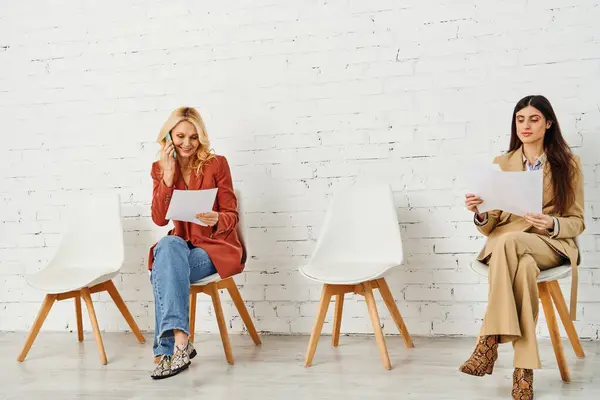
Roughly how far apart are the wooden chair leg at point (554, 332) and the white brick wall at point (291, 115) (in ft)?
2.12

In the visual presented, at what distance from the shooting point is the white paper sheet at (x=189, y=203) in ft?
9.73

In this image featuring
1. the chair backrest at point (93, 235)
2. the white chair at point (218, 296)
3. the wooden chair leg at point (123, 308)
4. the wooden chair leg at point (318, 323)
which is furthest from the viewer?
the chair backrest at point (93, 235)

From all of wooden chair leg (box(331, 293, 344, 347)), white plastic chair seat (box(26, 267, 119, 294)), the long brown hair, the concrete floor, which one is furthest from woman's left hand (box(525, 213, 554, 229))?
white plastic chair seat (box(26, 267, 119, 294))

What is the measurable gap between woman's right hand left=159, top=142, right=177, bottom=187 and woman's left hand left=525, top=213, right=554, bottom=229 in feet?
5.16

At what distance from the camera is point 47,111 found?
3.90 m

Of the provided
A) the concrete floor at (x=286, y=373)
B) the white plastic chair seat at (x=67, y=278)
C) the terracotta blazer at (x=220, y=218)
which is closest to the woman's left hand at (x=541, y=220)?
the concrete floor at (x=286, y=373)

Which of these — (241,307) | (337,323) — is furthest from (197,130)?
(337,323)

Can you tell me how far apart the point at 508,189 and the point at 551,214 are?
32cm

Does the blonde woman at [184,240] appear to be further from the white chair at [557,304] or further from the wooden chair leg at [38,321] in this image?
the white chair at [557,304]

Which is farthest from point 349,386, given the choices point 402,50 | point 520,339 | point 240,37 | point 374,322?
point 240,37

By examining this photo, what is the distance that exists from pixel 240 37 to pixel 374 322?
167cm

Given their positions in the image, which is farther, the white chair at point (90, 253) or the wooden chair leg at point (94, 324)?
the white chair at point (90, 253)

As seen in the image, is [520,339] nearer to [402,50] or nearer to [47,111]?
[402,50]

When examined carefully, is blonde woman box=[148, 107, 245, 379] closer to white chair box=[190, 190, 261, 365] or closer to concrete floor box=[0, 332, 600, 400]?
white chair box=[190, 190, 261, 365]
